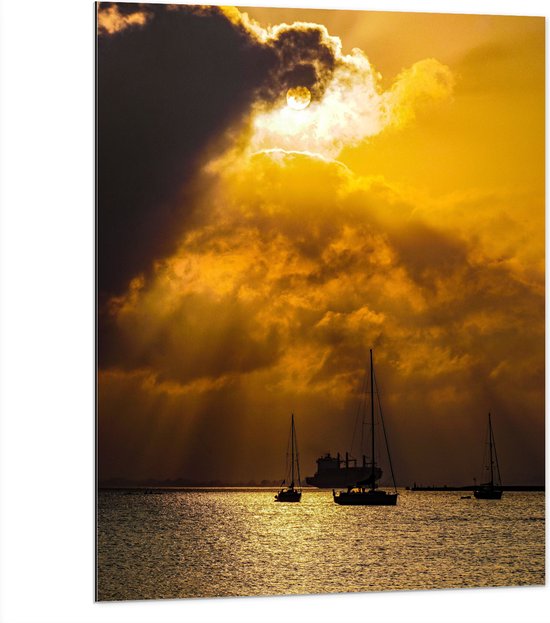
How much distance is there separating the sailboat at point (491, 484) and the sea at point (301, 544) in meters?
0.08

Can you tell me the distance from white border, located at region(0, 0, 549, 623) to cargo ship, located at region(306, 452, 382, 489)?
87 centimetres

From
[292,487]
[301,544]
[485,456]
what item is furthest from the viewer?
[485,456]

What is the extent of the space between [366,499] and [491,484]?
2.92ft

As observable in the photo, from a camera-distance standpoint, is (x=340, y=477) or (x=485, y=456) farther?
(x=340, y=477)

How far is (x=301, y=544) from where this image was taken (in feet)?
24.0

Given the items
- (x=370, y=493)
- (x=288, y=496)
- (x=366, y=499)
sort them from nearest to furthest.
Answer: (x=288, y=496) → (x=366, y=499) → (x=370, y=493)

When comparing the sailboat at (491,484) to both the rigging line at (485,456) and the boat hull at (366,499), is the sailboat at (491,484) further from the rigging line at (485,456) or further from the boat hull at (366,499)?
the boat hull at (366,499)

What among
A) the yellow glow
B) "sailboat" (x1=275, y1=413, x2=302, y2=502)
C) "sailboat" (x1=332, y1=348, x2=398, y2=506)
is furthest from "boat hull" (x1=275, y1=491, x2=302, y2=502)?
the yellow glow
